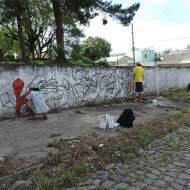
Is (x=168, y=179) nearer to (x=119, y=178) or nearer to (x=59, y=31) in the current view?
(x=119, y=178)

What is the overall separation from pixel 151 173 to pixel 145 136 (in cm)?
195

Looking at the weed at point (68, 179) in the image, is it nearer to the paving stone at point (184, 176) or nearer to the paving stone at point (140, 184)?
the paving stone at point (140, 184)

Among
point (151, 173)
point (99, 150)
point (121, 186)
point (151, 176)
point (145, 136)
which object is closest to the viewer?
point (121, 186)

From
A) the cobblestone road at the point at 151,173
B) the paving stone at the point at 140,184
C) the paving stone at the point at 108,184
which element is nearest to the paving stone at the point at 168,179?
the cobblestone road at the point at 151,173

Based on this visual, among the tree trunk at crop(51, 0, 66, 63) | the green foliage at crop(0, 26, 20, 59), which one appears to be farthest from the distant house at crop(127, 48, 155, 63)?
the tree trunk at crop(51, 0, 66, 63)

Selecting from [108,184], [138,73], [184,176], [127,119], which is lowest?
[184,176]

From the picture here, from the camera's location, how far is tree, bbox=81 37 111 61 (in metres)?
43.0

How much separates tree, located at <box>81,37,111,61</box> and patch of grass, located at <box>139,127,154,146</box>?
115ft

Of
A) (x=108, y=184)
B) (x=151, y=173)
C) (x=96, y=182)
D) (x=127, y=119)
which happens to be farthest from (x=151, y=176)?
(x=127, y=119)

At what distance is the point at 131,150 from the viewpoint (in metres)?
5.65

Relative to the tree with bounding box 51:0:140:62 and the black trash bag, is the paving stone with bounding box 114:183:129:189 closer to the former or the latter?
the black trash bag

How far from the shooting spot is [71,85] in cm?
1032

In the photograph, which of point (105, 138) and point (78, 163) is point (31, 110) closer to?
point (105, 138)

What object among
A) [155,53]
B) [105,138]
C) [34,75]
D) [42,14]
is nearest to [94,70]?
[34,75]
